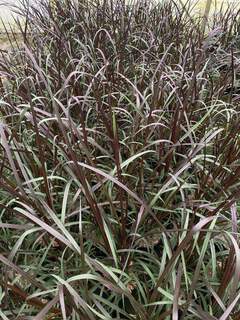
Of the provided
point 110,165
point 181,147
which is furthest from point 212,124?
point 110,165

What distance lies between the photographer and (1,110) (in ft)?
5.40

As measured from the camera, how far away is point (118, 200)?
126 cm

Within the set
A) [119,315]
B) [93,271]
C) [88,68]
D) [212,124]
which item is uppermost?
[88,68]

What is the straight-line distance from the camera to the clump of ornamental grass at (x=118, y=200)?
1.00 m

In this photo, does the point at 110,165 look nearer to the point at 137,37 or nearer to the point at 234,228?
the point at 234,228

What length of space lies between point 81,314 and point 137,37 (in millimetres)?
1578

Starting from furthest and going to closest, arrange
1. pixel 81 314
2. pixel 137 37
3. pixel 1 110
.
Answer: pixel 137 37, pixel 1 110, pixel 81 314

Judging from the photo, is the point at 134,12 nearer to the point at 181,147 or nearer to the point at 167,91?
the point at 167,91

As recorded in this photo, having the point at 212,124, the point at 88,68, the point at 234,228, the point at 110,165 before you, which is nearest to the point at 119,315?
the point at 234,228

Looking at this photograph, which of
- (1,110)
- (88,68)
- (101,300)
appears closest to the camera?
(101,300)

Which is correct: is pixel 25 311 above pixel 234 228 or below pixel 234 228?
below

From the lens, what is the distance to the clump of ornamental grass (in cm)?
100

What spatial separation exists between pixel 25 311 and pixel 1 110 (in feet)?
2.80

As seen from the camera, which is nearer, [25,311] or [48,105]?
[25,311]
